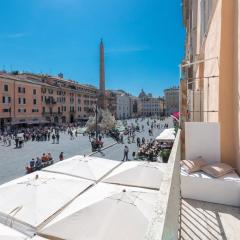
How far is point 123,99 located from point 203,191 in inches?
4982

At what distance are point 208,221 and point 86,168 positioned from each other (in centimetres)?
717

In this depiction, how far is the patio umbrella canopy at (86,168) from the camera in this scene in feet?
34.1

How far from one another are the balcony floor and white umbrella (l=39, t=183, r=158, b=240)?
1046 millimetres

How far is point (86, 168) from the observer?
36.0 feet

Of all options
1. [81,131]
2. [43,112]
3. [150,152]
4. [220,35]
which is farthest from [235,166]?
[43,112]

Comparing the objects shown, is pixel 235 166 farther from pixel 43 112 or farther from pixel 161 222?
pixel 43 112

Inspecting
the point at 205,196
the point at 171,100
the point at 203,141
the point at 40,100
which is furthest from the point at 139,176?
the point at 171,100

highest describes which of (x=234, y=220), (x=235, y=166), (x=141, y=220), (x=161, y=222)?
(x=161, y=222)

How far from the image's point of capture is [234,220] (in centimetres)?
460

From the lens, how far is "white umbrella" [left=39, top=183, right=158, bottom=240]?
18.2 ft

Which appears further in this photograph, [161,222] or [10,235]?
[10,235]

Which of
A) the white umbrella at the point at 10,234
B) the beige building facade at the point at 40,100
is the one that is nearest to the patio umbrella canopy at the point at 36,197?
the white umbrella at the point at 10,234

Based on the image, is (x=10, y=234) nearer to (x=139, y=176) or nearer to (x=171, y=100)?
(x=139, y=176)

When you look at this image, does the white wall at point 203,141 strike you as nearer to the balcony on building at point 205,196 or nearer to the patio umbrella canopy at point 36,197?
the balcony on building at point 205,196
